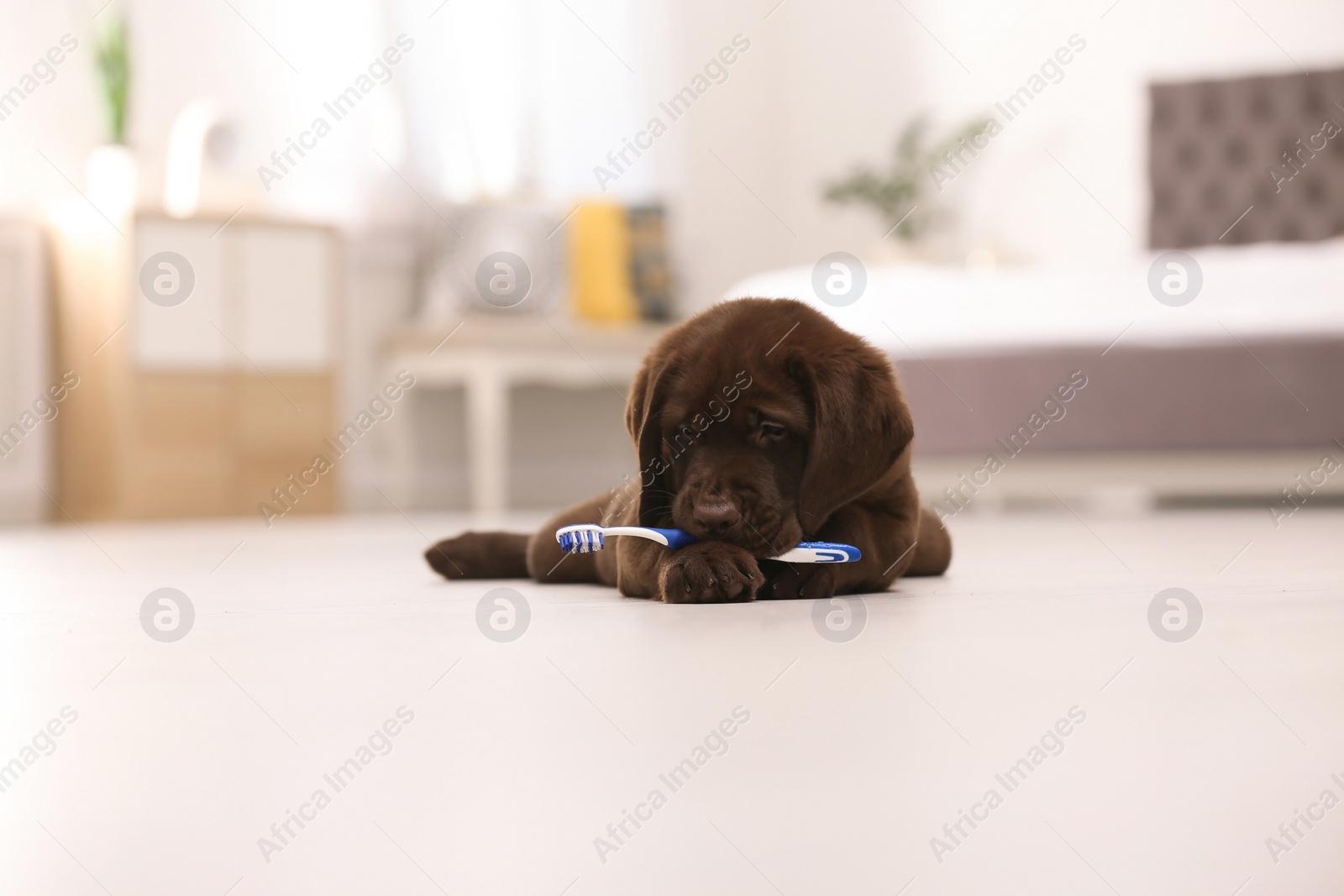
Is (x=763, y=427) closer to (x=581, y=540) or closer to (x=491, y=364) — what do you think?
(x=581, y=540)

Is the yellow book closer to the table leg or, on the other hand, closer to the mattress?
the table leg

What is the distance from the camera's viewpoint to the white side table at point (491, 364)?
5.69 m

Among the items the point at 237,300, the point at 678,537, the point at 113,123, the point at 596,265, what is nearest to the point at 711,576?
the point at 678,537

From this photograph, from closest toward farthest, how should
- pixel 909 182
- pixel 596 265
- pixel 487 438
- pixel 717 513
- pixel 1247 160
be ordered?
pixel 717 513
pixel 487 438
pixel 596 265
pixel 1247 160
pixel 909 182

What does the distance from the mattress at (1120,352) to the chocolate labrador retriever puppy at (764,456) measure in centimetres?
307

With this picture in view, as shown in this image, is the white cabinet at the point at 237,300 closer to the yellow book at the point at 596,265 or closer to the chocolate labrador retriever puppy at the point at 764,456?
the yellow book at the point at 596,265

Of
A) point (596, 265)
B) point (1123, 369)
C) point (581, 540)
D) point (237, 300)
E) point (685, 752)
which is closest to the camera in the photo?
point (685, 752)

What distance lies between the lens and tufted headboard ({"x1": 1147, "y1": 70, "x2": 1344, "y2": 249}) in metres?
6.75

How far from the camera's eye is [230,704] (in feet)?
3.39

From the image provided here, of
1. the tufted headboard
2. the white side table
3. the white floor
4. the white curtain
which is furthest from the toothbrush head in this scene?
the tufted headboard

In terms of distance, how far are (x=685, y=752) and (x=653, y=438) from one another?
837 millimetres

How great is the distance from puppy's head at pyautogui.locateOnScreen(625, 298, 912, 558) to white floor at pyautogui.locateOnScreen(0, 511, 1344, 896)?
0.13 meters

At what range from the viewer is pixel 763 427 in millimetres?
1588

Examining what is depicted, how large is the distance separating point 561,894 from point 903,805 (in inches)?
8.8
